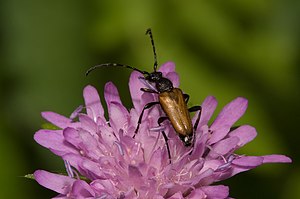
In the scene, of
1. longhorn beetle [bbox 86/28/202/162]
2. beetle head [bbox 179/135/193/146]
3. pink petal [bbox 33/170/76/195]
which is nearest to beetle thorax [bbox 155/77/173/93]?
longhorn beetle [bbox 86/28/202/162]

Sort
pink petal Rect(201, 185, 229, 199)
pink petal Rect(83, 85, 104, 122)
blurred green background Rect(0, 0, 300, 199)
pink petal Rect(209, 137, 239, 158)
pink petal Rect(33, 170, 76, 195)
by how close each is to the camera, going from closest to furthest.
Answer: pink petal Rect(201, 185, 229, 199)
pink petal Rect(33, 170, 76, 195)
pink petal Rect(209, 137, 239, 158)
pink petal Rect(83, 85, 104, 122)
blurred green background Rect(0, 0, 300, 199)

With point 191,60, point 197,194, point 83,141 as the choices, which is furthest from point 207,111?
point 191,60

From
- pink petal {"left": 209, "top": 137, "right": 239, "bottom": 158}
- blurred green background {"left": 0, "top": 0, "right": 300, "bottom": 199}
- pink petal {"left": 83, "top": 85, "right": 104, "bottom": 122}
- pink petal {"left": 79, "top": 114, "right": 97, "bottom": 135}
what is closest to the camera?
pink petal {"left": 209, "top": 137, "right": 239, "bottom": 158}

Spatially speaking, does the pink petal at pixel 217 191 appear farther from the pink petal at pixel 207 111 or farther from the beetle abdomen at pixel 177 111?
the pink petal at pixel 207 111

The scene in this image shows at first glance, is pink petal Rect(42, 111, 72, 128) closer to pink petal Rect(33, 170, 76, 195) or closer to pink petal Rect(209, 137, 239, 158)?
pink petal Rect(33, 170, 76, 195)

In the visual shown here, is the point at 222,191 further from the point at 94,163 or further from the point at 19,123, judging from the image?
the point at 19,123

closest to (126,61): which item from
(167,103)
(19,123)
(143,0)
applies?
(143,0)
